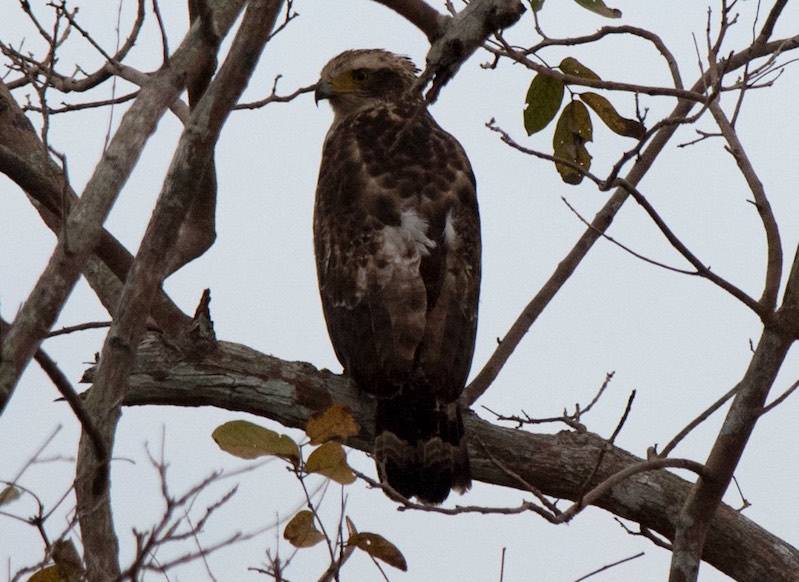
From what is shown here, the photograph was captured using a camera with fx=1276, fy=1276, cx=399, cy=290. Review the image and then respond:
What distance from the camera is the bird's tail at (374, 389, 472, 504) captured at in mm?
4812

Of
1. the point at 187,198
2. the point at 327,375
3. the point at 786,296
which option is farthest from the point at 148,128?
the point at 786,296

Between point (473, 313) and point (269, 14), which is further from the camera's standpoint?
point (473, 313)

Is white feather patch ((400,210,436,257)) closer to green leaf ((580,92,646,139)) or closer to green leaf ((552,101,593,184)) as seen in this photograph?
green leaf ((552,101,593,184))

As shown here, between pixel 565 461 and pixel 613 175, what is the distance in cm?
174

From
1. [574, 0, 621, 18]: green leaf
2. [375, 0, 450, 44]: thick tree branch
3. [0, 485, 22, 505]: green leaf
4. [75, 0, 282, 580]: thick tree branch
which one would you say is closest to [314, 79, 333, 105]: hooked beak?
[375, 0, 450, 44]: thick tree branch

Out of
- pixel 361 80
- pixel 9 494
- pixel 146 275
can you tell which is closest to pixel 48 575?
pixel 9 494

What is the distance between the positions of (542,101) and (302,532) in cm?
200

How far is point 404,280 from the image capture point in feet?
16.6

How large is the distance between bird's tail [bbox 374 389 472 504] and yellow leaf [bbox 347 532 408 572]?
138 cm

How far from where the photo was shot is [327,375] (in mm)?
5059

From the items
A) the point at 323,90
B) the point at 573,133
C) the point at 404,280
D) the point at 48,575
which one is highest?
the point at 323,90

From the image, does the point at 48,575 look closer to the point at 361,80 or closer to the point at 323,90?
the point at 323,90

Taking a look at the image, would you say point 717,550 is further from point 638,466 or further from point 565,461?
point 638,466

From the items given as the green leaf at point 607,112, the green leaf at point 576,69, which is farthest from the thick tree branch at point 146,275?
the green leaf at point 607,112
